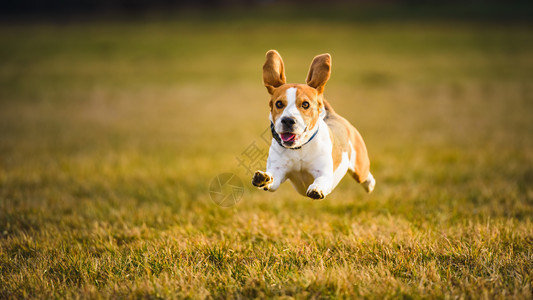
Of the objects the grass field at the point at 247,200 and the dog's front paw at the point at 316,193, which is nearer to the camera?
the dog's front paw at the point at 316,193

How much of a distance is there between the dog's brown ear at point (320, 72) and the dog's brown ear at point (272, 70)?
20 cm

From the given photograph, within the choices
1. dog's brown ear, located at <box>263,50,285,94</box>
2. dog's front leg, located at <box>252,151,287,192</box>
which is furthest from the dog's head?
dog's front leg, located at <box>252,151,287,192</box>

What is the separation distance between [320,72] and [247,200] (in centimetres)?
384

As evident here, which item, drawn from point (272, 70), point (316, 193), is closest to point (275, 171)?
point (316, 193)

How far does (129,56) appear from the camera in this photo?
30.6m

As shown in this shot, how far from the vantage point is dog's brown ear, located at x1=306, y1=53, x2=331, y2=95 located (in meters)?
2.53

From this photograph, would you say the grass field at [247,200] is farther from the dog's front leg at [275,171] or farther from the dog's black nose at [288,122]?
the dog's black nose at [288,122]

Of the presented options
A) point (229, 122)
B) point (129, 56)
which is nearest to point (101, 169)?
point (229, 122)

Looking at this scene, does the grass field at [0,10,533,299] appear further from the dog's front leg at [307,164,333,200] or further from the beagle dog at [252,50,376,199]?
the dog's front leg at [307,164,333,200]

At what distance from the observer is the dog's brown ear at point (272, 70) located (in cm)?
259

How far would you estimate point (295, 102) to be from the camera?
94.4 inches

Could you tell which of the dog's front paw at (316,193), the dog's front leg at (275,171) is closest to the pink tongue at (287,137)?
the dog's front leg at (275,171)

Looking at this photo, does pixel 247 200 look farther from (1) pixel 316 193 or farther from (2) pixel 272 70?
(1) pixel 316 193

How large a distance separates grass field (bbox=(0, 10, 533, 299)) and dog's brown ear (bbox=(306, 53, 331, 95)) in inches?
38.1
